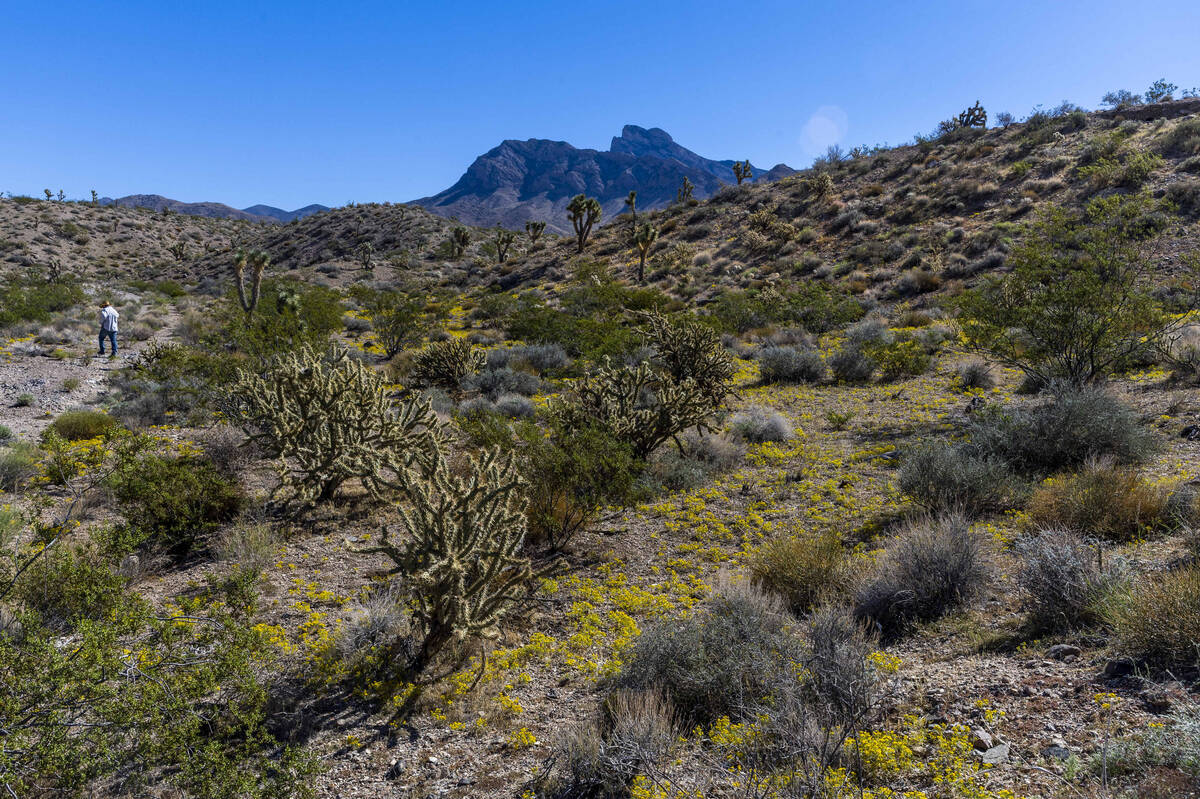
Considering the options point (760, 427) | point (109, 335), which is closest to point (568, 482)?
point (760, 427)

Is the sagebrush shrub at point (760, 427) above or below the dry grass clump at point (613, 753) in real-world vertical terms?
above

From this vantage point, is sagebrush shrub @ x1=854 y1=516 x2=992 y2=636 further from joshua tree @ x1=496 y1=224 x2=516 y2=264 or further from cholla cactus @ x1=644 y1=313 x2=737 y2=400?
joshua tree @ x1=496 y1=224 x2=516 y2=264

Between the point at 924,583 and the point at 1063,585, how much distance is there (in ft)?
2.97

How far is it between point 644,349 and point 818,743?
12460 mm

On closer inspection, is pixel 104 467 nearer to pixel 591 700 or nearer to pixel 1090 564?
pixel 591 700

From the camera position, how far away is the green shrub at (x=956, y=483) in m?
6.33

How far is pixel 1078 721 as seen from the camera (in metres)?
2.86

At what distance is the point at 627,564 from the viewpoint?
622 centimetres

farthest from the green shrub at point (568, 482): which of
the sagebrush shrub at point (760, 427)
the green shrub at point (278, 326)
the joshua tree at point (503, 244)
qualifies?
the joshua tree at point (503, 244)

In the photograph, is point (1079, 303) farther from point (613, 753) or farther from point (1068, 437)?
point (613, 753)

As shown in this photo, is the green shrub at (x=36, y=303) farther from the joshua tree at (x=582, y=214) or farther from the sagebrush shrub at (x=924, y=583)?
the joshua tree at (x=582, y=214)

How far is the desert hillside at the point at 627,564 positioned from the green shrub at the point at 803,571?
0.13ft

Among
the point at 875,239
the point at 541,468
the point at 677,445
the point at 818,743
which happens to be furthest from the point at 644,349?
the point at 875,239

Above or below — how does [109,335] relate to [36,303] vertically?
below
